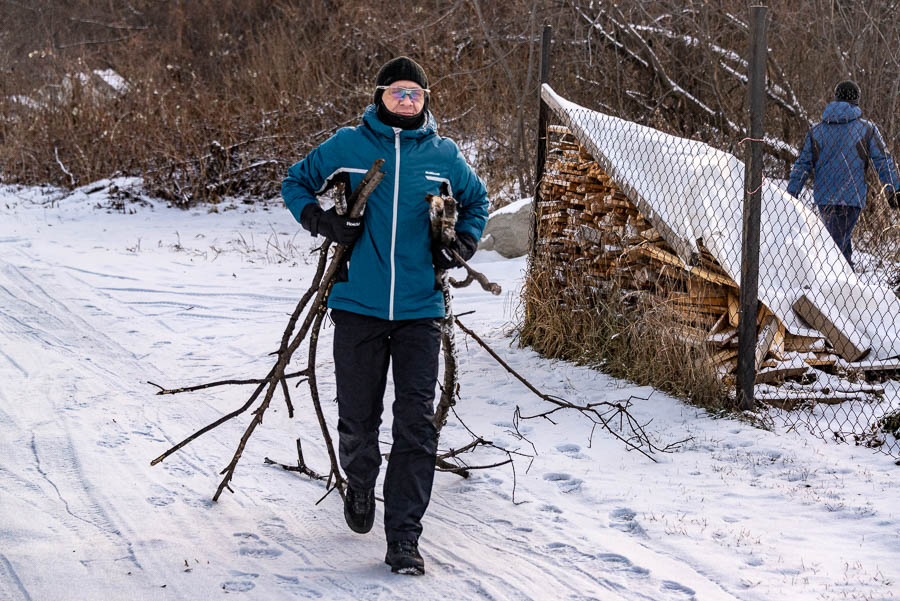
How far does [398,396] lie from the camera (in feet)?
12.3

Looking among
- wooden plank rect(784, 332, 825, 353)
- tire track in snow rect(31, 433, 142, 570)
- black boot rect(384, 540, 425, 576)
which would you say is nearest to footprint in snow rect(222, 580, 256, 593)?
tire track in snow rect(31, 433, 142, 570)

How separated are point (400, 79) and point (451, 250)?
27.8 inches

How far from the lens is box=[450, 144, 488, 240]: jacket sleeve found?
12.6ft

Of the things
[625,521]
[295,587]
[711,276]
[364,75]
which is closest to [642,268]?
[711,276]

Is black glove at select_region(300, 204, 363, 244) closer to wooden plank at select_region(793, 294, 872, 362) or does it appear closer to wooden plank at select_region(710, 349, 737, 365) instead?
wooden plank at select_region(710, 349, 737, 365)

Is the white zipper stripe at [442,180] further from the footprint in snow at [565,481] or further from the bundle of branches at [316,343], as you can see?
the footprint in snow at [565,481]

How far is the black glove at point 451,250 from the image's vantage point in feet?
12.3

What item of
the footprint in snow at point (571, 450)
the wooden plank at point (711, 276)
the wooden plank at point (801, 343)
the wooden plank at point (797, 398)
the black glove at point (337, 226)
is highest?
the black glove at point (337, 226)

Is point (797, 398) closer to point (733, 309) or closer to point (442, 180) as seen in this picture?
point (733, 309)

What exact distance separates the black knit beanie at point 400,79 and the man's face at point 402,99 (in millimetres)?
17

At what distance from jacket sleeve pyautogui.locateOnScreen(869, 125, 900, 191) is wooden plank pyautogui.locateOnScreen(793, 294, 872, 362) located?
2285mm

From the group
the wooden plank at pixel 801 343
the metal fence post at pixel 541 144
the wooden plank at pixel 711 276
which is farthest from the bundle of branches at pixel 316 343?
the metal fence post at pixel 541 144

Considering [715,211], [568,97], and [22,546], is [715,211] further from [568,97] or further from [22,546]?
[568,97]

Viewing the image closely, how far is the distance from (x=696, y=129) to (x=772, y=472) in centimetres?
910
